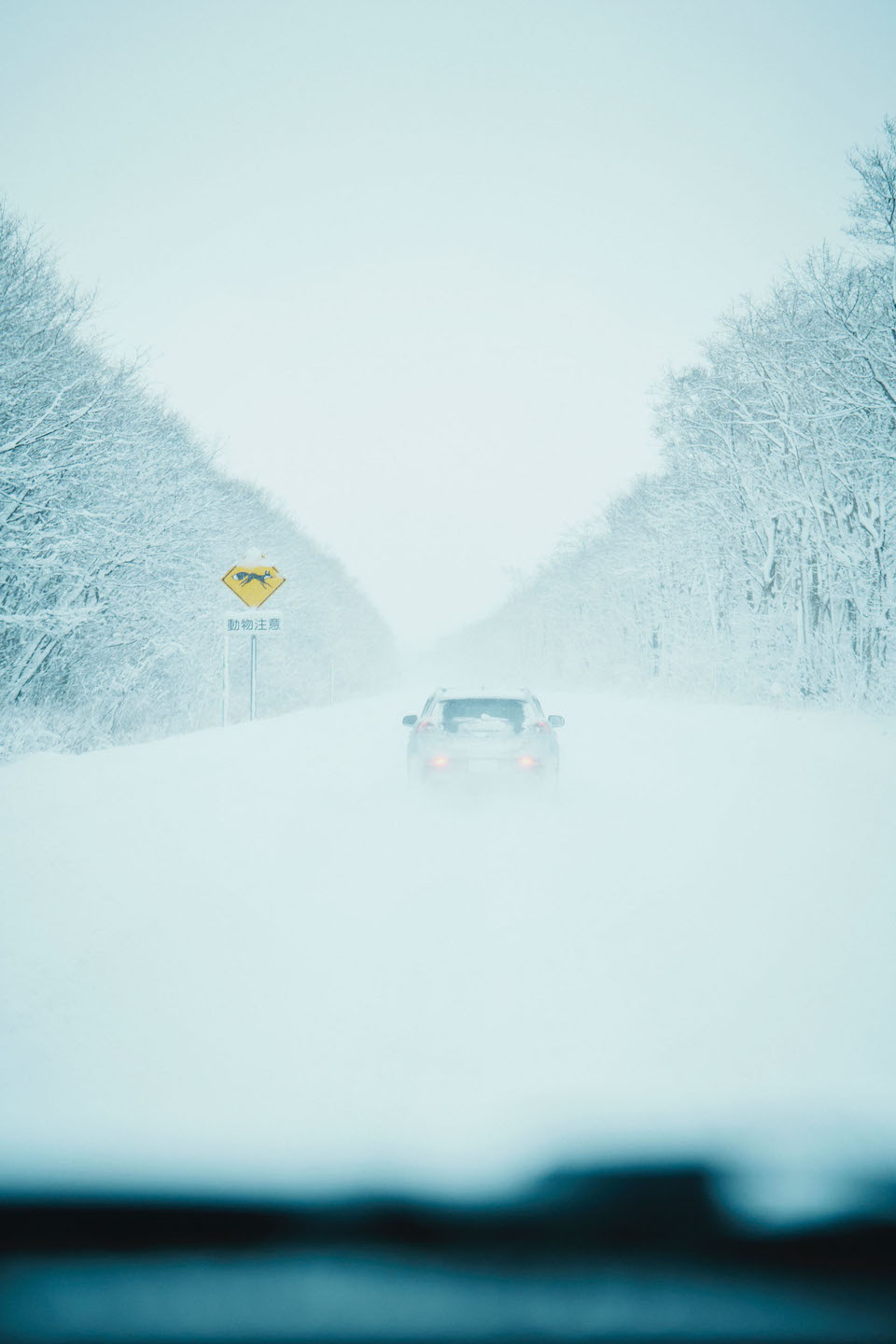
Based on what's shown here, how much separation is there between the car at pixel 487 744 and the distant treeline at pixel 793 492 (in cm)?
1050

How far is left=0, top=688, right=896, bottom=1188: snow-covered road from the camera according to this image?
2.44 m

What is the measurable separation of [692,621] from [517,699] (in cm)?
2659

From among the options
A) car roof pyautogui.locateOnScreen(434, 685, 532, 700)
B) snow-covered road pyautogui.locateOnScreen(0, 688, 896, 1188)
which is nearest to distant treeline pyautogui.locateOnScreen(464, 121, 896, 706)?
car roof pyautogui.locateOnScreen(434, 685, 532, 700)

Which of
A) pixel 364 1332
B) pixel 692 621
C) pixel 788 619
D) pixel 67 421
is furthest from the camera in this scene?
pixel 692 621

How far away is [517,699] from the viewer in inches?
363

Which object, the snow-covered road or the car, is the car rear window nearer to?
the car

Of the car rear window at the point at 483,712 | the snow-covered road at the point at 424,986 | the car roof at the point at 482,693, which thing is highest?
the car roof at the point at 482,693

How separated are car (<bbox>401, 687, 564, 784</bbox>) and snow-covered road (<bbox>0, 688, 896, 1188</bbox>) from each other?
2.00 ft

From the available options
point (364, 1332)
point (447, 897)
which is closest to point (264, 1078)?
point (364, 1332)

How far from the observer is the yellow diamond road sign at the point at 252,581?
61.0ft

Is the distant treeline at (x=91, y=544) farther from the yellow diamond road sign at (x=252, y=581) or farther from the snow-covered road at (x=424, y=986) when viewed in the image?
the snow-covered road at (x=424, y=986)

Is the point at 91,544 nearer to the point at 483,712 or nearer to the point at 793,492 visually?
the point at 483,712

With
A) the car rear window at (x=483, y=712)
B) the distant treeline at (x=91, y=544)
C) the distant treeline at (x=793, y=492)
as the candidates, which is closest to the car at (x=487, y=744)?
the car rear window at (x=483, y=712)

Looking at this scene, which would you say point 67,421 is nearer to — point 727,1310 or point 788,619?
point 727,1310
